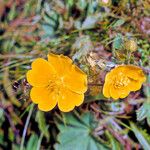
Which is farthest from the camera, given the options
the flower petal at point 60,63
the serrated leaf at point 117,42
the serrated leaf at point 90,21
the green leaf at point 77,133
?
the serrated leaf at point 90,21

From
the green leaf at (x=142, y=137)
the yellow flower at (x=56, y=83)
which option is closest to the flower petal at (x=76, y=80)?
the yellow flower at (x=56, y=83)

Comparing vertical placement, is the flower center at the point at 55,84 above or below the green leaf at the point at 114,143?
above

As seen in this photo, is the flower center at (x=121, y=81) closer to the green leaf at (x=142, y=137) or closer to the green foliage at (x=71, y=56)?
the green foliage at (x=71, y=56)

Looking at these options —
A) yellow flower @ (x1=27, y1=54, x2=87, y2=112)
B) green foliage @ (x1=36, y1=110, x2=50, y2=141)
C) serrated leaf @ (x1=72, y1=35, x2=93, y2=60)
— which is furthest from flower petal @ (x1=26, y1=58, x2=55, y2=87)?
green foliage @ (x1=36, y1=110, x2=50, y2=141)

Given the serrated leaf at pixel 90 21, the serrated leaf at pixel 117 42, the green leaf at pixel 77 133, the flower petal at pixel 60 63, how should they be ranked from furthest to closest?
the serrated leaf at pixel 90 21 < the green leaf at pixel 77 133 < the serrated leaf at pixel 117 42 < the flower petal at pixel 60 63

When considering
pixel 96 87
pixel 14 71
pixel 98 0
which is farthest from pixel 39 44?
pixel 96 87

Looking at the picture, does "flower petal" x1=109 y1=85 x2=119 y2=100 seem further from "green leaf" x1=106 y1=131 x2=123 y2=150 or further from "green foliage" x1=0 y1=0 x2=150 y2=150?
"green leaf" x1=106 y1=131 x2=123 y2=150
